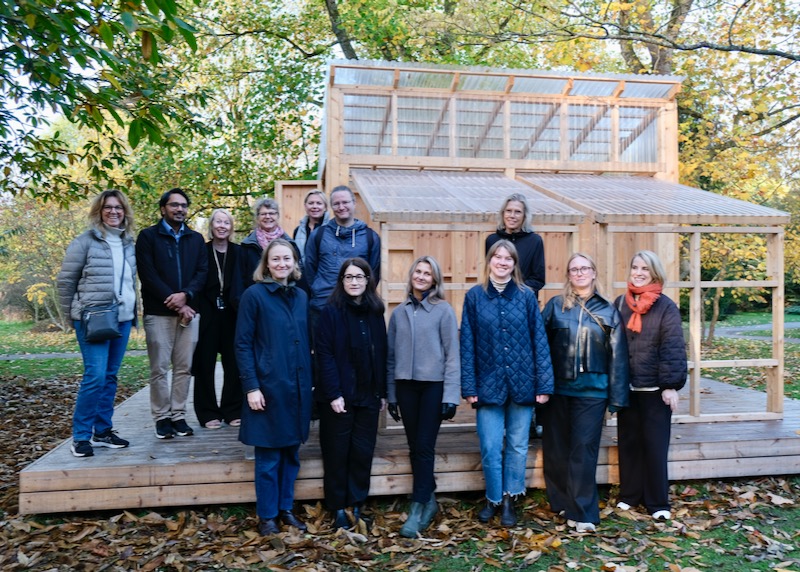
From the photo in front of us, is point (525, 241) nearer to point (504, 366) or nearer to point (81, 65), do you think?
point (504, 366)

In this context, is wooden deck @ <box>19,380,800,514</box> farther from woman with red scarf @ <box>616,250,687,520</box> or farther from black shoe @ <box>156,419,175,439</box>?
woman with red scarf @ <box>616,250,687,520</box>

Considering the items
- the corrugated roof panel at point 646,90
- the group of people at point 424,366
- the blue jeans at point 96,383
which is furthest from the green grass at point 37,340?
the corrugated roof panel at point 646,90

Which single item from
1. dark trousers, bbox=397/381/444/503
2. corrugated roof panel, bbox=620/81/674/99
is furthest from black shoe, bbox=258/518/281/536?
corrugated roof panel, bbox=620/81/674/99

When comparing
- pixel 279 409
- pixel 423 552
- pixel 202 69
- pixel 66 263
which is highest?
pixel 202 69

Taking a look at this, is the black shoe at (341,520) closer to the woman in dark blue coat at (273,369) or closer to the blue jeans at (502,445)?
the woman in dark blue coat at (273,369)

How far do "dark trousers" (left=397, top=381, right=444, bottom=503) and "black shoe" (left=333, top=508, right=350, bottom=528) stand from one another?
1.68ft

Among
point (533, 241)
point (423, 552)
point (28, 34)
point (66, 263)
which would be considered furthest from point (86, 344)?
point (533, 241)

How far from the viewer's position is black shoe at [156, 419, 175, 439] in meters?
5.54

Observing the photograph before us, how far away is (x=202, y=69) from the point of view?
16469 millimetres

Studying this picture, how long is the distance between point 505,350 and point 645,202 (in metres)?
2.77

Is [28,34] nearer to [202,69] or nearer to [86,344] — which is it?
[86,344]

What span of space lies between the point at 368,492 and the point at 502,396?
124 centimetres

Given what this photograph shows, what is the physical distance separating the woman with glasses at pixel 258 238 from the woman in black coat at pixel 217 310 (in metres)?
0.08

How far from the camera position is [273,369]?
438cm
